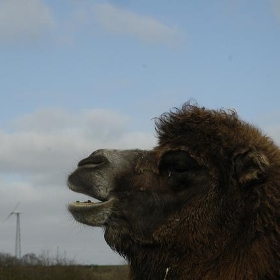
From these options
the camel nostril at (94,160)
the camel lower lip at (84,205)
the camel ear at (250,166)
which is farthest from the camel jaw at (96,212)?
the camel ear at (250,166)

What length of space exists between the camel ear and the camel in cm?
1

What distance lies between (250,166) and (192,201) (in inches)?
29.4

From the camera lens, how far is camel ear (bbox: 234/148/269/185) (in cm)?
677

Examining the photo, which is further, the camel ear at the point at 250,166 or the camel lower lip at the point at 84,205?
the camel lower lip at the point at 84,205

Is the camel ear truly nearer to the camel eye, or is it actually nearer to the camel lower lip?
the camel eye

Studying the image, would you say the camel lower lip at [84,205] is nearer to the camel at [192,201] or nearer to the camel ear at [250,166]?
the camel at [192,201]

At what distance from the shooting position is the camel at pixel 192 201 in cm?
665

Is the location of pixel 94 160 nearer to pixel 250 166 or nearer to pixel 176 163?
pixel 176 163

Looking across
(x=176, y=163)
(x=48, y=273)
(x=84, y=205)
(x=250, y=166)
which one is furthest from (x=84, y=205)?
(x=48, y=273)

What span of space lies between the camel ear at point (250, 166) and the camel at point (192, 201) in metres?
0.01

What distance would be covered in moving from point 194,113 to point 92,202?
1.63 metres

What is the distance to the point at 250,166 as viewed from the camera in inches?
269

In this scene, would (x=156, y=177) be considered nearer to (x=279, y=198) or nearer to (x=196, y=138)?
(x=196, y=138)

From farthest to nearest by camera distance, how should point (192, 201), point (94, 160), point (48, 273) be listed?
1. point (48, 273)
2. point (94, 160)
3. point (192, 201)
